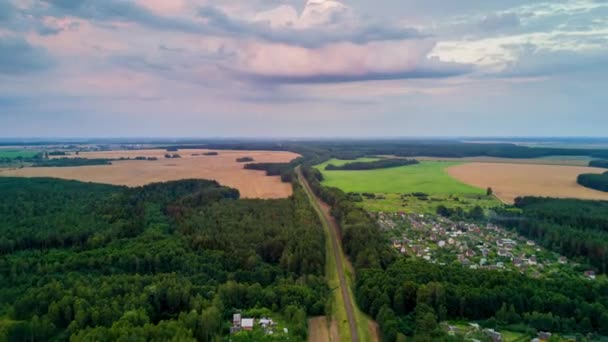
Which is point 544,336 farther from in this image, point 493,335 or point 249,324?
point 249,324

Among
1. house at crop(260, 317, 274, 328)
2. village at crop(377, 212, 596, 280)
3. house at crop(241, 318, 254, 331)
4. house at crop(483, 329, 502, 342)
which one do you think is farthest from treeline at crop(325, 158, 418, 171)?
house at crop(483, 329, 502, 342)

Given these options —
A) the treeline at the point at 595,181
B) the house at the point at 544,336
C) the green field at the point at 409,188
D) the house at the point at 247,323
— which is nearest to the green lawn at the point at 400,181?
the green field at the point at 409,188

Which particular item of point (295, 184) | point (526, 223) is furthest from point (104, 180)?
point (526, 223)

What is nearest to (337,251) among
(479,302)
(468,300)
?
(468,300)

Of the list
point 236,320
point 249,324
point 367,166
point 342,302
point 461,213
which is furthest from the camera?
point 367,166

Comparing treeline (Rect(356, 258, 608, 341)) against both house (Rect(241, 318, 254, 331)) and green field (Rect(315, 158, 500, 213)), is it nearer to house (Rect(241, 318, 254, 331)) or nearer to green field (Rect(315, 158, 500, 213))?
house (Rect(241, 318, 254, 331))
